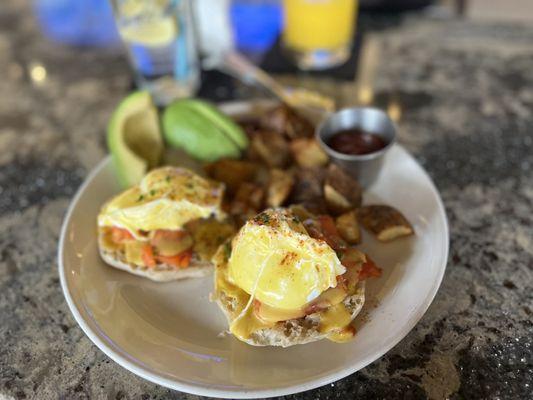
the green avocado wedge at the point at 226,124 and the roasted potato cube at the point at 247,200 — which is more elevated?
the green avocado wedge at the point at 226,124

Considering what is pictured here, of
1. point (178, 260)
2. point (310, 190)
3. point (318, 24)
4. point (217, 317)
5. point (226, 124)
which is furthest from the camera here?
point (318, 24)

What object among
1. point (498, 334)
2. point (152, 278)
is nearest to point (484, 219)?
point (498, 334)

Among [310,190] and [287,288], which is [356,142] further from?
[287,288]

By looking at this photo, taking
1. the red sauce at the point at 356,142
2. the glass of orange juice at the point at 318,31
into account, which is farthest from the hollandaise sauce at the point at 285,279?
the glass of orange juice at the point at 318,31

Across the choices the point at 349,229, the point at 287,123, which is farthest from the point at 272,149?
the point at 349,229

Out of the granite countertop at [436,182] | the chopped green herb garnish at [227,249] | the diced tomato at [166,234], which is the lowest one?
the granite countertop at [436,182]

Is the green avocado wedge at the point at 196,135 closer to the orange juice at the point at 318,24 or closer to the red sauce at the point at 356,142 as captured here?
the red sauce at the point at 356,142

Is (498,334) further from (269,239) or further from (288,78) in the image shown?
(288,78)
